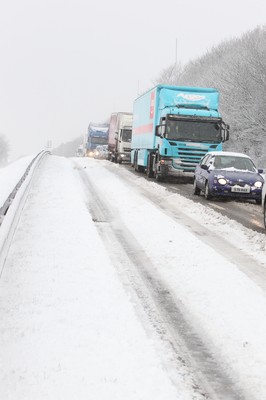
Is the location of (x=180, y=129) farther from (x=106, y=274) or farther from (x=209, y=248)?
(x=106, y=274)

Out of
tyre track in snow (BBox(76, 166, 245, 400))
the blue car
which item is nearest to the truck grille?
the blue car

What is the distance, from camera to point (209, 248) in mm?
8023

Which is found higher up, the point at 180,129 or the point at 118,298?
the point at 180,129

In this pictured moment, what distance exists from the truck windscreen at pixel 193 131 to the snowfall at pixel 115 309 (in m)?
11.1

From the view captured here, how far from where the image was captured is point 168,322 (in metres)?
4.72

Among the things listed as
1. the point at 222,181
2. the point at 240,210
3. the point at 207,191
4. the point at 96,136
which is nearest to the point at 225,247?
the point at 240,210

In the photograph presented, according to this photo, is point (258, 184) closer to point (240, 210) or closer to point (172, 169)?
point (240, 210)

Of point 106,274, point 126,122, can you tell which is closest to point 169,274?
point 106,274

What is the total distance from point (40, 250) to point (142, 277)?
179cm

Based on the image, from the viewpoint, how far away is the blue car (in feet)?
49.1

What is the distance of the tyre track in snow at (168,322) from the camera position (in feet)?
11.7

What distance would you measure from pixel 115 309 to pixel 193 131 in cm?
1655

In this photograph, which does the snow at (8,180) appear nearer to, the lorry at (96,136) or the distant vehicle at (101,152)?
the distant vehicle at (101,152)

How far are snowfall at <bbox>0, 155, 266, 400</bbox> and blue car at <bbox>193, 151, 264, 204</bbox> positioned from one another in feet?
16.4
